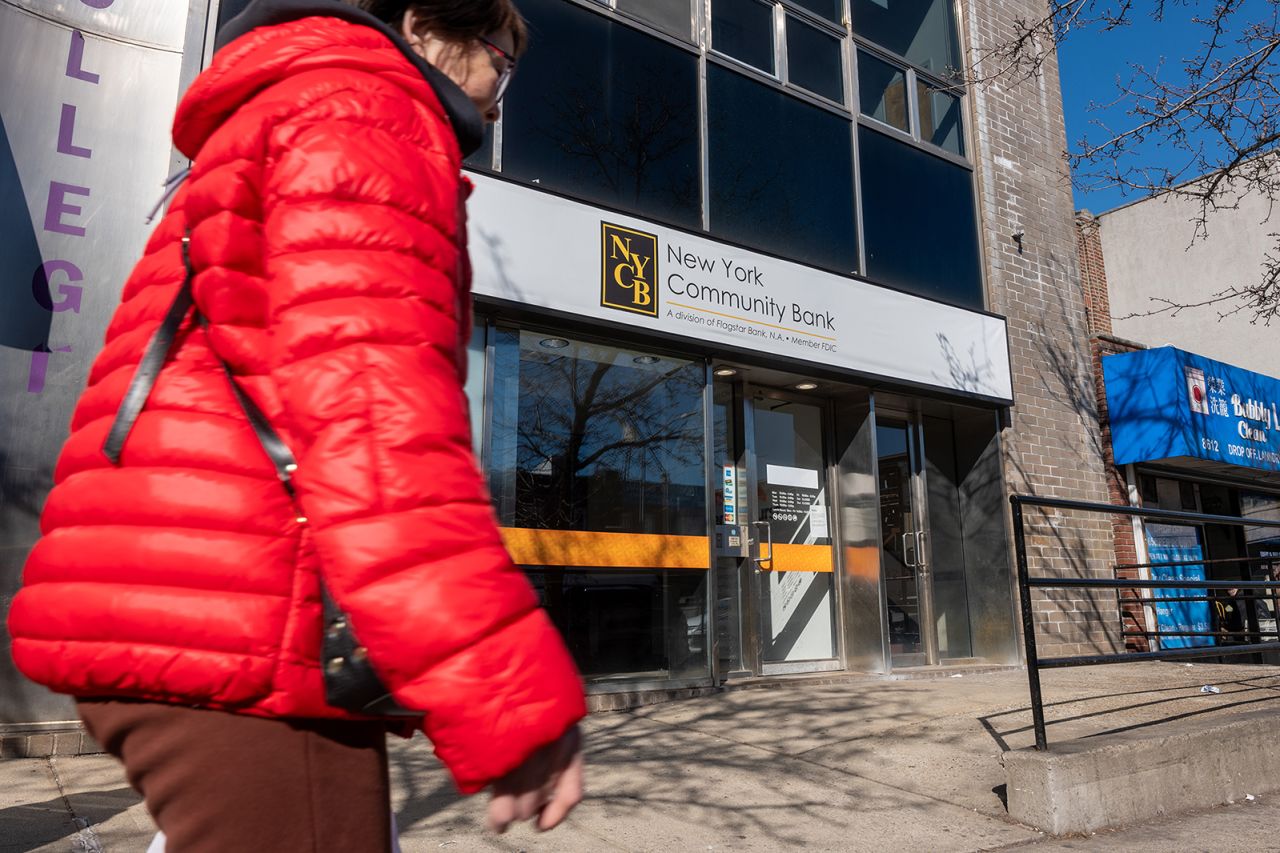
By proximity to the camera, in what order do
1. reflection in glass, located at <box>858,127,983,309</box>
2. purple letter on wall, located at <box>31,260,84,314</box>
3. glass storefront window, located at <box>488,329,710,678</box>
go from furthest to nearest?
1. reflection in glass, located at <box>858,127,983,309</box>
2. glass storefront window, located at <box>488,329,710,678</box>
3. purple letter on wall, located at <box>31,260,84,314</box>

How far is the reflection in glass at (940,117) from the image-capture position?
33.2 ft

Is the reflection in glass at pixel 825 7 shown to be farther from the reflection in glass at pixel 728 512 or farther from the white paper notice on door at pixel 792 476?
the white paper notice on door at pixel 792 476

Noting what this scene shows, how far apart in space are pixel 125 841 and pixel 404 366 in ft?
10.2

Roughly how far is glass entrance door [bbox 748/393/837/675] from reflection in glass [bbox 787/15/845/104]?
3096 mm

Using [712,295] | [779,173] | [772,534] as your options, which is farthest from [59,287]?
[779,173]

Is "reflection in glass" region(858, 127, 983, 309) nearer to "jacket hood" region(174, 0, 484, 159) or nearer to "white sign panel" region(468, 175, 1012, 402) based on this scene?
"white sign panel" region(468, 175, 1012, 402)

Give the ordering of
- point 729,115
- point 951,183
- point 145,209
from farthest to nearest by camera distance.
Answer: point 951,183 < point 729,115 < point 145,209

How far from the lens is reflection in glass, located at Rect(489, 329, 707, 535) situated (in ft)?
21.6

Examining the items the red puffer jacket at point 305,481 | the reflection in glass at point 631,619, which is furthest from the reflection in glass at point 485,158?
the red puffer jacket at point 305,481

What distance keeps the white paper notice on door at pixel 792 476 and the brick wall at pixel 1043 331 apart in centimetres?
229

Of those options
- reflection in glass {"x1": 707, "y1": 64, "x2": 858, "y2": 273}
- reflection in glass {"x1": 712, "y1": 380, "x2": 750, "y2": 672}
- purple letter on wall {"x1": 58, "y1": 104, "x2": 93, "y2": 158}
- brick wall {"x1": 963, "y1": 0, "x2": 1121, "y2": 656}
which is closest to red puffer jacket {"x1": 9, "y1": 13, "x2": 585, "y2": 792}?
purple letter on wall {"x1": 58, "y1": 104, "x2": 93, "y2": 158}

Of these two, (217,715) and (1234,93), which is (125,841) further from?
(1234,93)

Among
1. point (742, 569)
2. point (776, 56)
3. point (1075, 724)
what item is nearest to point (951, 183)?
point (776, 56)

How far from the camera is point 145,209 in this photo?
550cm
